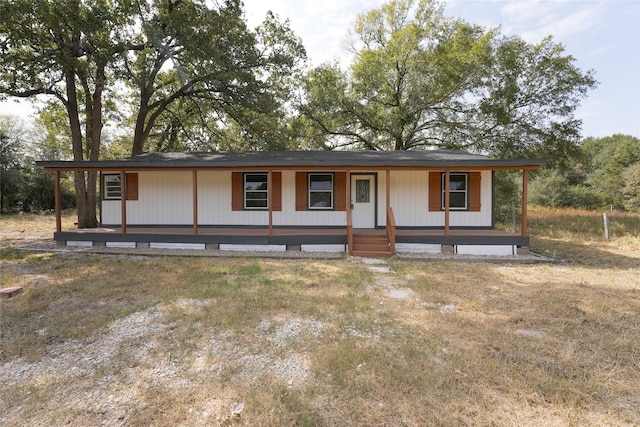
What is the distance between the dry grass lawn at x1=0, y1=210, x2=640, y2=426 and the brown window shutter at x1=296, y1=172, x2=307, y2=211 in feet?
13.4

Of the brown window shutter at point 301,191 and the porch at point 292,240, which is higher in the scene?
the brown window shutter at point 301,191

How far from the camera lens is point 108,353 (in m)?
3.14

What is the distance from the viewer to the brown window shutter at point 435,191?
31.6 ft

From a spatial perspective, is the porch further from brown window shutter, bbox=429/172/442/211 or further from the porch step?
brown window shutter, bbox=429/172/442/211

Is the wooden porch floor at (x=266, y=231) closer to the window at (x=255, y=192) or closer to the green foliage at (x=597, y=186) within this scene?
the window at (x=255, y=192)

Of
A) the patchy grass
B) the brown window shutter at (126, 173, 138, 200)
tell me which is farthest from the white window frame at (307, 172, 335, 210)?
the patchy grass

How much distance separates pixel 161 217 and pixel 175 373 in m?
8.53

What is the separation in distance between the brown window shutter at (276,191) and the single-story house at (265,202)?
32 mm

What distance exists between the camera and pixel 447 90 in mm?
15719

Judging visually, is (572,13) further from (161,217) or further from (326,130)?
(161,217)

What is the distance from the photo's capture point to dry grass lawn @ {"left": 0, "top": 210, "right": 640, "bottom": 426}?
7.54 feet

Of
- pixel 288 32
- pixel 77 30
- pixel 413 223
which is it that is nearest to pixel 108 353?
pixel 413 223

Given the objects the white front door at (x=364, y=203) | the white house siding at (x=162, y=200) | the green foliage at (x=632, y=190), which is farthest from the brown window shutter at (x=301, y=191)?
the green foliage at (x=632, y=190)

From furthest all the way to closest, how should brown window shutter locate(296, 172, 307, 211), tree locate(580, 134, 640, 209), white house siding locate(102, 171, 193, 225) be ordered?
tree locate(580, 134, 640, 209) → white house siding locate(102, 171, 193, 225) → brown window shutter locate(296, 172, 307, 211)
